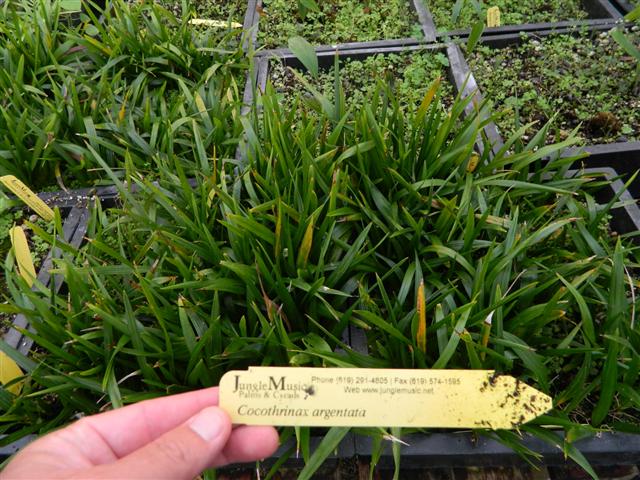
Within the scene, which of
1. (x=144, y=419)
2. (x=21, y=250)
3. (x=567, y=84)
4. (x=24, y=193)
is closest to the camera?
(x=144, y=419)

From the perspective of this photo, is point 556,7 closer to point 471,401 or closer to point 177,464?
point 471,401

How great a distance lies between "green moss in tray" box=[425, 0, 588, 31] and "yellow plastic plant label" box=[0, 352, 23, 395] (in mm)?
2223

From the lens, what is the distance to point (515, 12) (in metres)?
2.47

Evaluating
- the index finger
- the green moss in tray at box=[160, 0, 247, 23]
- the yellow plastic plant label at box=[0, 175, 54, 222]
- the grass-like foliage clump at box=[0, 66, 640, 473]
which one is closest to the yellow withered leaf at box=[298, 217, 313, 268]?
the grass-like foliage clump at box=[0, 66, 640, 473]

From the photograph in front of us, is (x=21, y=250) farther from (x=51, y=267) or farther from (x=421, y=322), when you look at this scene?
(x=421, y=322)

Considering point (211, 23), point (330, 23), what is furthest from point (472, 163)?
point (211, 23)

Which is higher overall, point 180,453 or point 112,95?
point 112,95

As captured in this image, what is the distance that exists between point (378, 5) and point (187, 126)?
134cm

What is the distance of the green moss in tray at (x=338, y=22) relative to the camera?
92.7 inches

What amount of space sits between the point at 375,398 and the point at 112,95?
1.60m

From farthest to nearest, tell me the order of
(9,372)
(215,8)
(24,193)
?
(215,8) → (24,193) → (9,372)

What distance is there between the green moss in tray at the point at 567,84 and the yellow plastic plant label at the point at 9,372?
5.70 feet

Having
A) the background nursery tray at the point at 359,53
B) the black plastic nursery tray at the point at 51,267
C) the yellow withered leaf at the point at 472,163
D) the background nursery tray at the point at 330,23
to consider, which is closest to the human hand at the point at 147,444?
the black plastic nursery tray at the point at 51,267

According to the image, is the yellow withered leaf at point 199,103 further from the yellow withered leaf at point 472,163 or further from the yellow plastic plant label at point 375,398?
the yellow plastic plant label at point 375,398
